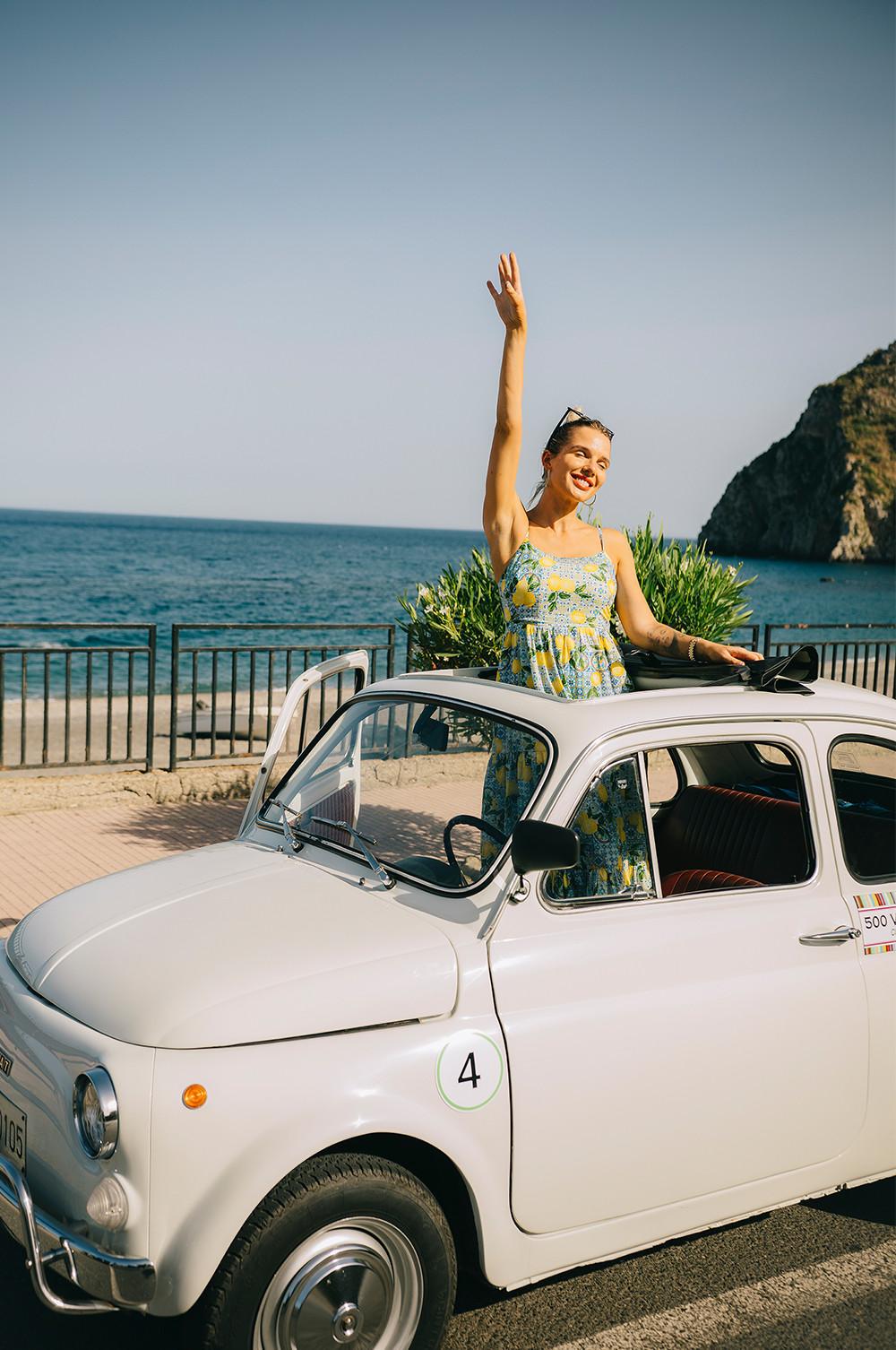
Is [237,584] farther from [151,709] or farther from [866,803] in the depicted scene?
[866,803]

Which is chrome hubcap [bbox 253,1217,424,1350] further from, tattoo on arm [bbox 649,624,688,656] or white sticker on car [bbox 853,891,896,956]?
tattoo on arm [bbox 649,624,688,656]

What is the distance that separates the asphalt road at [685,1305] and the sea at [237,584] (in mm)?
27005

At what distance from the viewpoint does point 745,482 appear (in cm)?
12794

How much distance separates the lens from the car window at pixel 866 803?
3787 millimetres

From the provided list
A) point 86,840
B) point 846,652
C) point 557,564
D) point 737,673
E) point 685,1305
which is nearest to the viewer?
point 685,1305

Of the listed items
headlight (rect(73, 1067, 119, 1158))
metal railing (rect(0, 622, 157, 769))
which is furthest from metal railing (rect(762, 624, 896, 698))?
metal railing (rect(0, 622, 157, 769))

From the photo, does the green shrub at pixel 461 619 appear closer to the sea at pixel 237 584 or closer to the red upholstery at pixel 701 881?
the red upholstery at pixel 701 881

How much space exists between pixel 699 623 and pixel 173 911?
6.76m

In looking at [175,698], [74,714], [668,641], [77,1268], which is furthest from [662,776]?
[74,714]

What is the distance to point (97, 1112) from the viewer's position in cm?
263

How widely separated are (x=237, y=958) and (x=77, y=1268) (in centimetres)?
76

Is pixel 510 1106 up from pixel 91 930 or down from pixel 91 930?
down

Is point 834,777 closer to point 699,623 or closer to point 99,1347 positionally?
point 99,1347

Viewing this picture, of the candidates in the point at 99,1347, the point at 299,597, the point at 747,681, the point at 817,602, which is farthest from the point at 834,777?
the point at 817,602
